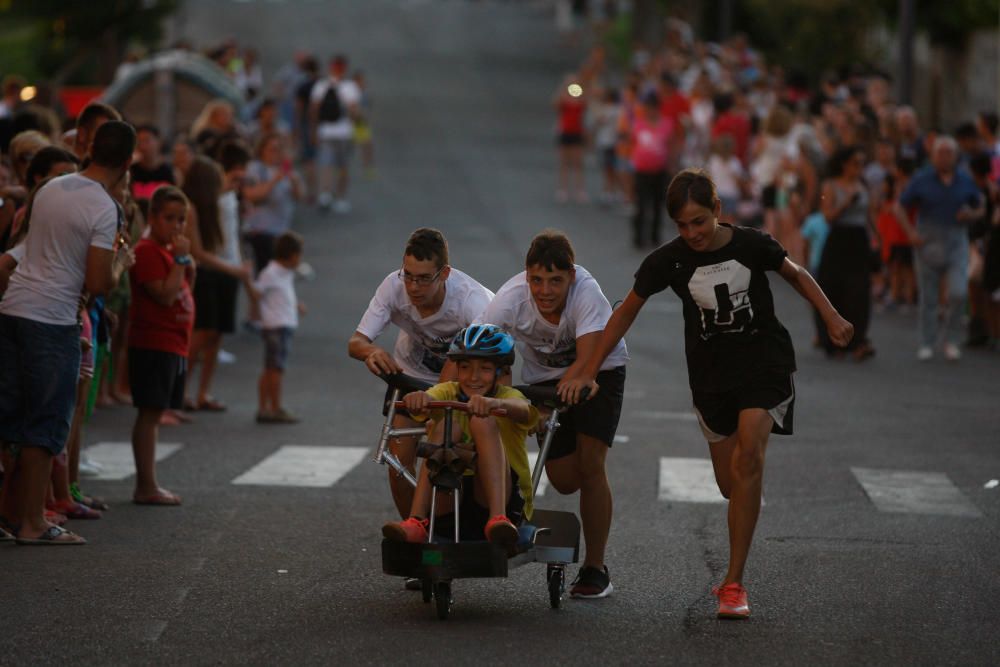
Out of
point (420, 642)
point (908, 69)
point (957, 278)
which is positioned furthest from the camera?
point (908, 69)

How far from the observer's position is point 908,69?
2570cm

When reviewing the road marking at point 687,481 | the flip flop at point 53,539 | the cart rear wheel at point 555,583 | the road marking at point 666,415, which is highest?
the cart rear wheel at point 555,583

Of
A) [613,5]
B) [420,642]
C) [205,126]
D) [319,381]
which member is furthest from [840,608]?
[613,5]

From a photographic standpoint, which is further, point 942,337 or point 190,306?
point 942,337

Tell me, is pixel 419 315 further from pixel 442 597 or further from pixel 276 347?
pixel 276 347

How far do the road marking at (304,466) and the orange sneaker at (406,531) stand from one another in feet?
12.9

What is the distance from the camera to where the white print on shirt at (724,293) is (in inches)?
316

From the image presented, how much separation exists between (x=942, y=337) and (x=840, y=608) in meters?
10.5

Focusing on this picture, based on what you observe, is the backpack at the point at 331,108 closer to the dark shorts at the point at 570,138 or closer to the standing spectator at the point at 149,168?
the dark shorts at the point at 570,138

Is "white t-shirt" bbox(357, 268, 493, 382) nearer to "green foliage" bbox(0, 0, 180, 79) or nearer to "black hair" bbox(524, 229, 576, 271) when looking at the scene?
"black hair" bbox(524, 229, 576, 271)

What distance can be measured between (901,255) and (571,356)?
13.3 meters

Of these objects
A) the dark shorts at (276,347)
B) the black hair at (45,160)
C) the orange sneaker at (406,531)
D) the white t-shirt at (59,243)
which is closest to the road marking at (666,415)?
the dark shorts at (276,347)

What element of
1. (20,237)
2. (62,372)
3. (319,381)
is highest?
(20,237)

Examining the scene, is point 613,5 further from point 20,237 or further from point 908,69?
point 20,237
